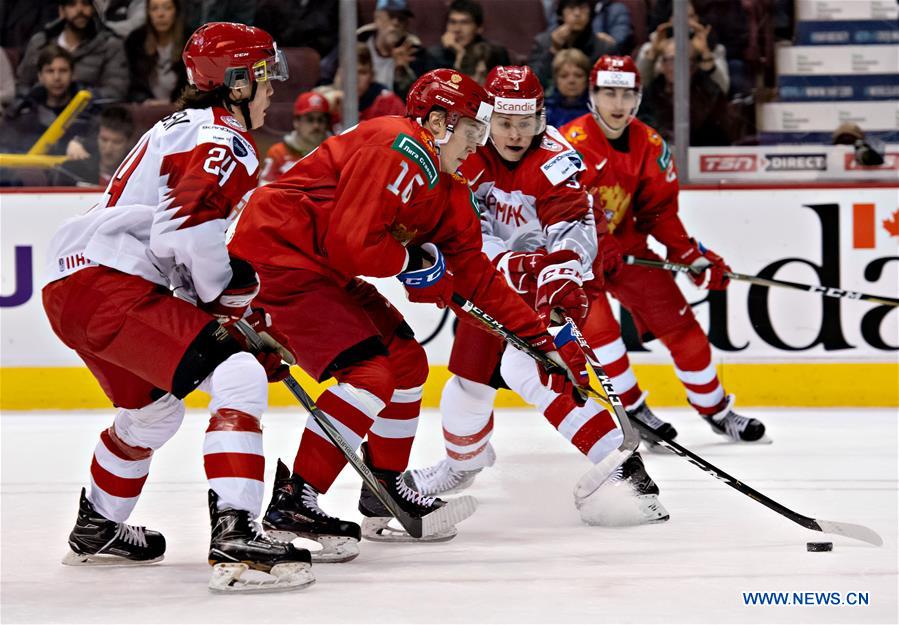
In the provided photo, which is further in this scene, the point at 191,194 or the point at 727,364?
the point at 727,364

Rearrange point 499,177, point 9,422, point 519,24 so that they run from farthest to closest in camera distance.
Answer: point 519,24 → point 9,422 → point 499,177

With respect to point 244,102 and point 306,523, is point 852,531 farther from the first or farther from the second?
point 244,102

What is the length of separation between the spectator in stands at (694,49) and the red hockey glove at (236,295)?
3145mm

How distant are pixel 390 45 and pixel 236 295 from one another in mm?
3104

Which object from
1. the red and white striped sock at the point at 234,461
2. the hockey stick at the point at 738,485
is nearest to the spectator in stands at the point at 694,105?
the hockey stick at the point at 738,485

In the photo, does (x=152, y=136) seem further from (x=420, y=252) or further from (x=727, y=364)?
(x=727, y=364)

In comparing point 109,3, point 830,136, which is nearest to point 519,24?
point 830,136

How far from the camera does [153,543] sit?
3055mm

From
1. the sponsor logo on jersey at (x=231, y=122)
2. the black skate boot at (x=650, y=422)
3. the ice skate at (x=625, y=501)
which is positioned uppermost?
the sponsor logo on jersey at (x=231, y=122)

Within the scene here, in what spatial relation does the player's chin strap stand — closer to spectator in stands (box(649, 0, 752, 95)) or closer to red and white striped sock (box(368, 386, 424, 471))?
red and white striped sock (box(368, 386, 424, 471))

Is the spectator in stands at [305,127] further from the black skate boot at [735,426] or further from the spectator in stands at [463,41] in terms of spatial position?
the black skate boot at [735,426]

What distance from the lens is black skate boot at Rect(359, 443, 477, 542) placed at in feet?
10.6

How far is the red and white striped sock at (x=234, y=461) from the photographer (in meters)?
2.66

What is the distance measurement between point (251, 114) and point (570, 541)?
1.20 metres
